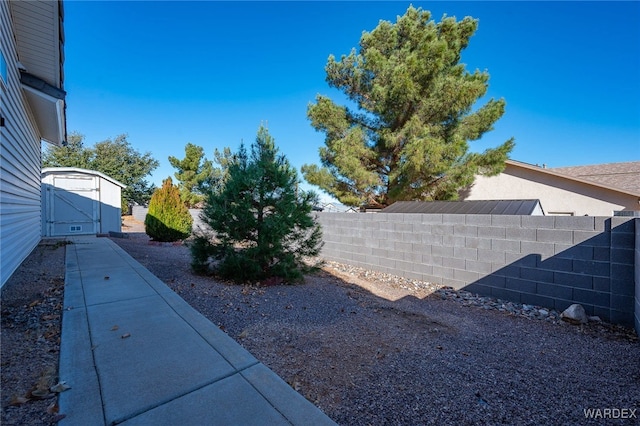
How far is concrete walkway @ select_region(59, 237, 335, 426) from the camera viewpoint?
4.74 ft

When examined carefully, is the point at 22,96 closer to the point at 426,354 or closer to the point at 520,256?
the point at 426,354

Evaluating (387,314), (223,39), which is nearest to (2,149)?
(387,314)

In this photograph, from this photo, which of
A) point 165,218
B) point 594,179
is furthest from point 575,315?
point 594,179

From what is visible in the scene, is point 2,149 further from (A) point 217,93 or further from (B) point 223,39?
(A) point 217,93

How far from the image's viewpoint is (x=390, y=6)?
31.9 ft

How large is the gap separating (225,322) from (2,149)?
3.89 m

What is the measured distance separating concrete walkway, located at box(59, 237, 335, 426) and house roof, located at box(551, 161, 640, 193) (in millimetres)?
15066

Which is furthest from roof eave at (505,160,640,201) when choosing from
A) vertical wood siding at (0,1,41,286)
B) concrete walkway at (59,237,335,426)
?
vertical wood siding at (0,1,41,286)

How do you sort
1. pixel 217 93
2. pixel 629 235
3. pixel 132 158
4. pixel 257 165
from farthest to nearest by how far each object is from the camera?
pixel 132 158 → pixel 217 93 → pixel 257 165 → pixel 629 235

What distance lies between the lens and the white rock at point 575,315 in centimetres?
355

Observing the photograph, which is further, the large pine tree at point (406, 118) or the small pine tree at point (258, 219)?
the large pine tree at point (406, 118)

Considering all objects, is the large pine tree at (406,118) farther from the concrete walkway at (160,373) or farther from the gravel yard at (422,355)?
the concrete walkway at (160,373)

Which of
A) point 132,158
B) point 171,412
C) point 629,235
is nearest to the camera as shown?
point 171,412

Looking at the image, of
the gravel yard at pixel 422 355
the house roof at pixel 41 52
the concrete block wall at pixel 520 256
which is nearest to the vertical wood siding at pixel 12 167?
the house roof at pixel 41 52
